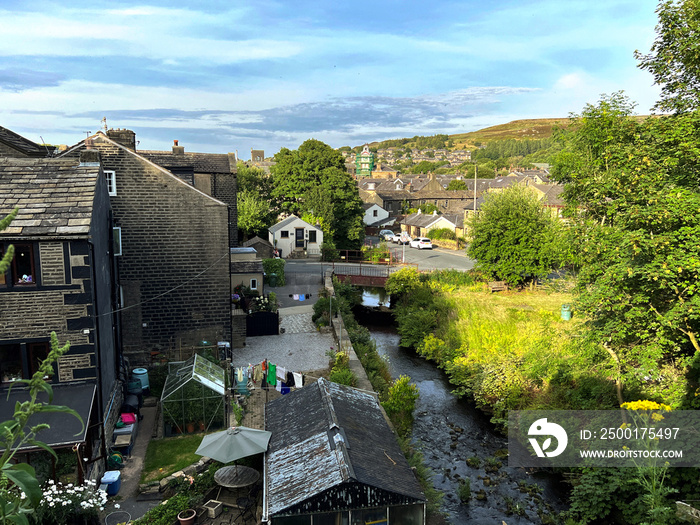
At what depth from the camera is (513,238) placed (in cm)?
3291

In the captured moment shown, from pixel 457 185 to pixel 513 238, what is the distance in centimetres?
6177

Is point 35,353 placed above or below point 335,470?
above

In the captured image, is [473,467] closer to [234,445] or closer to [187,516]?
[234,445]

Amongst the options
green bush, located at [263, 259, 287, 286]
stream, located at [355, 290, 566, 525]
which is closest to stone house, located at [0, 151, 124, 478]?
stream, located at [355, 290, 566, 525]

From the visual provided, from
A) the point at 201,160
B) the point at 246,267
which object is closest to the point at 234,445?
the point at 246,267

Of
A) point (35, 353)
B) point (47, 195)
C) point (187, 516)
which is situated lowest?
point (187, 516)

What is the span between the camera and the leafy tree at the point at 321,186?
1914 inches

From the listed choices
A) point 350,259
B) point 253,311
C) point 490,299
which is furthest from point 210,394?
point 350,259

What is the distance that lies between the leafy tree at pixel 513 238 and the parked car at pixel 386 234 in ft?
94.8

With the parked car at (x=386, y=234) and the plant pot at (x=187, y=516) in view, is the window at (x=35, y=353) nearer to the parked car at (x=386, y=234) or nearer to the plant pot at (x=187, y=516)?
the plant pot at (x=187, y=516)

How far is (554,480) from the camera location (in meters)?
15.4

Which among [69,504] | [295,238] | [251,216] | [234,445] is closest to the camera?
[69,504]

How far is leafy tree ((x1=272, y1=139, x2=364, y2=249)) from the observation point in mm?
48625

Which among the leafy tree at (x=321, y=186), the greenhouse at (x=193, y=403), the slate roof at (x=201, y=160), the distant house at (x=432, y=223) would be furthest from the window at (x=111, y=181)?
the distant house at (x=432, y=223)
